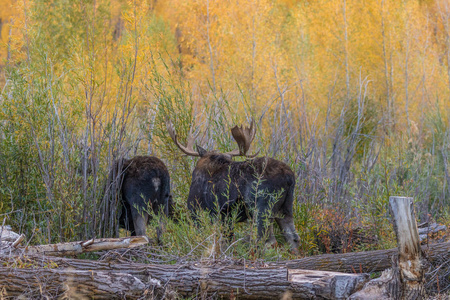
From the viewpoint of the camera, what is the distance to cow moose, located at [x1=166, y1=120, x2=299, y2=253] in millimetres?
4934

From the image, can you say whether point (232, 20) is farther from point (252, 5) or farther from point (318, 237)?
point (318, 237)

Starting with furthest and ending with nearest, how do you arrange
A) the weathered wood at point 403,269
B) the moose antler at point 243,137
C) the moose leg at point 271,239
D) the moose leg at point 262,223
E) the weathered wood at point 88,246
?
1. the moose antler at point 243,137
2. the moose leg at point 271,239
3. the moose leg at point 262,223
4. the weathered wood at point 88,246
5. the weathered wood at point 403,269

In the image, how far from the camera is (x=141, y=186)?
5699 mm

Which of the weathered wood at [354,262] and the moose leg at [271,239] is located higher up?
the moose leg at [271,239]

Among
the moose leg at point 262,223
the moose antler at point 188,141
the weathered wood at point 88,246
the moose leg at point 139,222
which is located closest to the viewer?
the weathered wood at point 88,246

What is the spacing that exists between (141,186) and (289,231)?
68.2 inches

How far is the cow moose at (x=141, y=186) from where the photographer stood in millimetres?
5699

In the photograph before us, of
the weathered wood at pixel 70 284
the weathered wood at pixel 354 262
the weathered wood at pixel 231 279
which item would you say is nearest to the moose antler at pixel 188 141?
the weathered wood at pixel 354 262

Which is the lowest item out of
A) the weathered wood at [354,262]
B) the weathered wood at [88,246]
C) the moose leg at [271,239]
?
the weathered wood at [354,262]

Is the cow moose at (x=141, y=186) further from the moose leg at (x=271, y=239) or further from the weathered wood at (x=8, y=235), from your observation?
the moose leg at (x=271, y=239)

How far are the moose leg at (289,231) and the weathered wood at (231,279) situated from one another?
49.6 inches

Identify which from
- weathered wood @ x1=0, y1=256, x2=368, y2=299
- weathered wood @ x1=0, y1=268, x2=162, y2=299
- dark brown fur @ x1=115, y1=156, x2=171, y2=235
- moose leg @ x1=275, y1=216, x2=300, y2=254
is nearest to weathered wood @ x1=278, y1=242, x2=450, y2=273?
weathered wood @ x1=0, y1=256, x2=368, y2=299

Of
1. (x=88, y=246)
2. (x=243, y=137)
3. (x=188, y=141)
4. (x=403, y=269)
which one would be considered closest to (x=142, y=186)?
(x=188, y=141)

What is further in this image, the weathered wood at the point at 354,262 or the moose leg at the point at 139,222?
the moose leg at the point at 139,222
